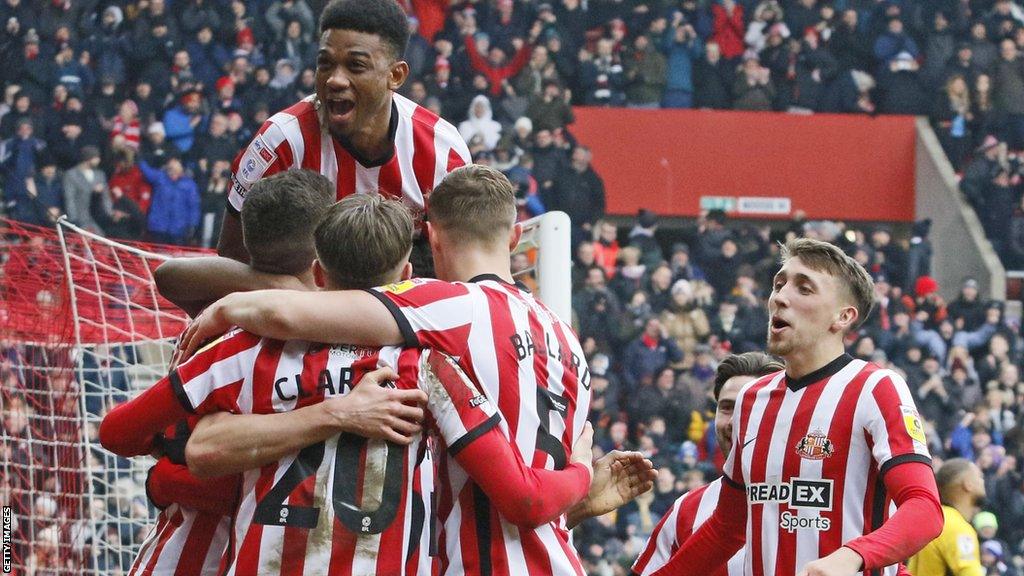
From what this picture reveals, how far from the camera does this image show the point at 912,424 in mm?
4098

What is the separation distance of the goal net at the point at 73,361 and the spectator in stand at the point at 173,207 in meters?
7.33

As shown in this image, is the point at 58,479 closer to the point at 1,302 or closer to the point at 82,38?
the point at 1,302

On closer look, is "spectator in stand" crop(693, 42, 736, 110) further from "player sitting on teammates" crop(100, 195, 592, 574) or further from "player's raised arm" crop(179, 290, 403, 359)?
"player's raised arm" crop(179, 290, 403, 359)

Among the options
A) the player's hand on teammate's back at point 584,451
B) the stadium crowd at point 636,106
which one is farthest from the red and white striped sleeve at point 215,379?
the stadium crowd at point 636,106

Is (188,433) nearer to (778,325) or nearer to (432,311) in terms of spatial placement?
(432,311)

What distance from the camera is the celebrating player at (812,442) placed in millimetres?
4180

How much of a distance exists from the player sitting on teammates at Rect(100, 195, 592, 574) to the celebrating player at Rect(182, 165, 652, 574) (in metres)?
0.07

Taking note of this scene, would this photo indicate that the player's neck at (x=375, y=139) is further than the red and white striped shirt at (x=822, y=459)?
Yes

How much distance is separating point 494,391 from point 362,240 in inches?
17.9

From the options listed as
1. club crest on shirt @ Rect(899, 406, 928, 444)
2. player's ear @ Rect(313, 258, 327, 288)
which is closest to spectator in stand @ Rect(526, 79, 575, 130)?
club crest on shirt @ Rect(899, 406, 928, 444)

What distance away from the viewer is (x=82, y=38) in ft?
51.7

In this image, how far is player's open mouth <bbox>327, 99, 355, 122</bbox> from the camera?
4508 millimetres

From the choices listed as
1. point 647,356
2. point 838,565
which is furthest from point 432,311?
point 647,356

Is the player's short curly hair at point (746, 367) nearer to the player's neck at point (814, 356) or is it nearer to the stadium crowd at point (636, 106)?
the player's neck at point (814, 356)
